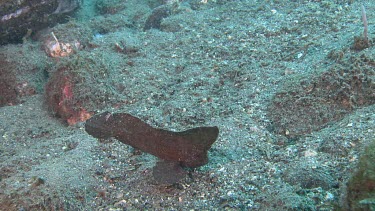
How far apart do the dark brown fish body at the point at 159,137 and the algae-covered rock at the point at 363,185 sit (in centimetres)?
121

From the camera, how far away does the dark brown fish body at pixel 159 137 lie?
2.93m

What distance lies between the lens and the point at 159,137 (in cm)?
307

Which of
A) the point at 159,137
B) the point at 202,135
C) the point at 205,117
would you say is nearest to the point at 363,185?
the point at 202,135

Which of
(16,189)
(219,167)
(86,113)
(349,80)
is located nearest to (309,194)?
(219,167)

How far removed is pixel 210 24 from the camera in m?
6.65

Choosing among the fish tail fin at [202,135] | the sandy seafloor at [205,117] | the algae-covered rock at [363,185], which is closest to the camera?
the algae-covered rock at [363,185]

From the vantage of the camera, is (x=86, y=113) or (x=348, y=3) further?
(x=348, y=3)

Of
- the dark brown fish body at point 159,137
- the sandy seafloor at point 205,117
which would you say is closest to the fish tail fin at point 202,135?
the dark brown fish body at point 159,137

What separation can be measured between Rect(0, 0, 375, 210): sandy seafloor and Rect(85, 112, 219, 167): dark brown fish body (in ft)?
1.09

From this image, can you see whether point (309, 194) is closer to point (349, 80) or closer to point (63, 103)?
point (349, 80)

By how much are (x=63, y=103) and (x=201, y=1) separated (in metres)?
4.47

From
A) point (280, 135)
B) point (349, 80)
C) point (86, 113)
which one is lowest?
point (86, 113)

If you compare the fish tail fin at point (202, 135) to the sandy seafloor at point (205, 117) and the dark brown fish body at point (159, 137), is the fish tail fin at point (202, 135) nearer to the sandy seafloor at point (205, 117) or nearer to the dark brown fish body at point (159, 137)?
the dark brown fish body at point (159, 137)

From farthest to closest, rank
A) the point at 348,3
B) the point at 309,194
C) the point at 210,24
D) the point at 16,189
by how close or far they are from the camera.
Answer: the point at 210,24 < the point at 348,3 < the point at 16,189 < the point at 309,194
